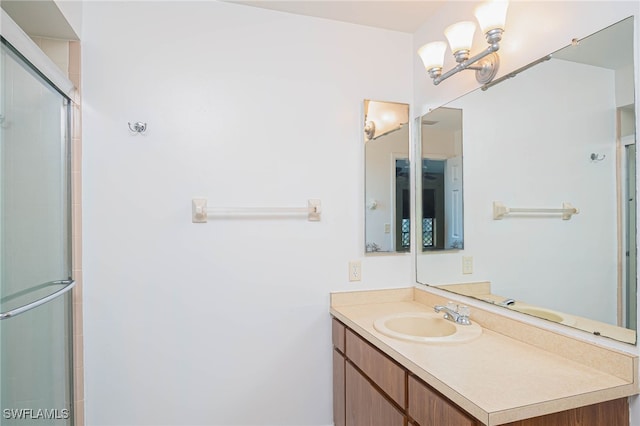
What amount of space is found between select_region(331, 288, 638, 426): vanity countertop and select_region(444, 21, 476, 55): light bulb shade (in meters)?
1.22

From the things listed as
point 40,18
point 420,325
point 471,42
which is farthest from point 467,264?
point 40,18

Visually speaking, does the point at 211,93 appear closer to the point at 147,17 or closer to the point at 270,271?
the point at 147,17

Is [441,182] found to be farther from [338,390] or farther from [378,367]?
[338,390]

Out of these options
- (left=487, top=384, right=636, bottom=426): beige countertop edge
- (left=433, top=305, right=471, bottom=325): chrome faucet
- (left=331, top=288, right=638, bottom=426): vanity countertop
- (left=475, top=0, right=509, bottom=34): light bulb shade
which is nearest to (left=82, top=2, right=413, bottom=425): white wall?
(left=433, top=305, right=471, bottom=325): chrome faucet

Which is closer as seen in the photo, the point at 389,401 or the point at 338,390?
the point at 389,401

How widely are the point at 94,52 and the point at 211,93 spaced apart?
0.57 metres

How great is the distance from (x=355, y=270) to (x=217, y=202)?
88 cm

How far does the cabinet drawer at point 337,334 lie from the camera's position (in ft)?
6.49

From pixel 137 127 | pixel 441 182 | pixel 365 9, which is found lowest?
pixel 441 182

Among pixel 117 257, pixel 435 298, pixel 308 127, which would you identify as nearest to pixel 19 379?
pixel 117 257

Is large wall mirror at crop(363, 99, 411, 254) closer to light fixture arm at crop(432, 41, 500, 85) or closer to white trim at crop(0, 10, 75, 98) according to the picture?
light fixture arm at crop(432, 41, 500, 85)

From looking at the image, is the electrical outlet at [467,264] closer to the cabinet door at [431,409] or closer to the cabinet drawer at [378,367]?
the cabinet drawer at [378,367]

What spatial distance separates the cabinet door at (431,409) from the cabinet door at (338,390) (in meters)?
0.67

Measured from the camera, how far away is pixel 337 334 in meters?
2.04
